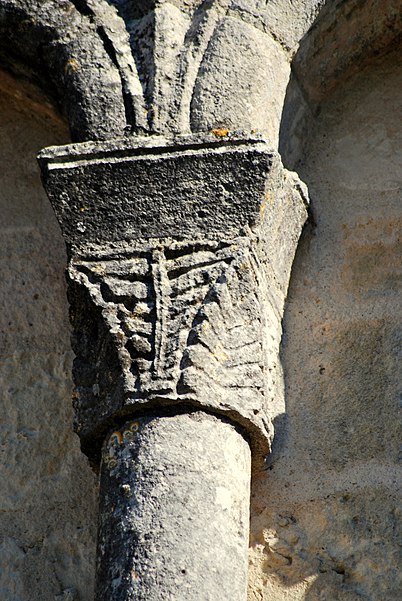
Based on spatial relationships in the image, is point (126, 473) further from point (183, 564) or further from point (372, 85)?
point (372, 85)

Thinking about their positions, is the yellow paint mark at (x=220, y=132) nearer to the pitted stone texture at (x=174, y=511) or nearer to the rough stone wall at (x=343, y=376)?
the rough stone wall at (x=343, y=376)

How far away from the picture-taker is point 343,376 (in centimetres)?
293

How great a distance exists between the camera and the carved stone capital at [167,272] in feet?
8.63

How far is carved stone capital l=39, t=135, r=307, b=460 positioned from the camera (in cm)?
263

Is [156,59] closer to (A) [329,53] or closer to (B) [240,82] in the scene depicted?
(B) [240,82]

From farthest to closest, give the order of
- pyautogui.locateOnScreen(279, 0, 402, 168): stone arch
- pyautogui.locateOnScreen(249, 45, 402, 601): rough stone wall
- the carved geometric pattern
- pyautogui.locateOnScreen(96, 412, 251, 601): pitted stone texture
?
pyautogui.locateOnScreen(279, 0, 402, 168): stone arch < pyautogui.locateOnScreen(249, 45, 402, 601): rough stone wall < the carved geometric pattern < pyautogui.locateOnScreen(96, 412, 251, 601): pitted stone texture

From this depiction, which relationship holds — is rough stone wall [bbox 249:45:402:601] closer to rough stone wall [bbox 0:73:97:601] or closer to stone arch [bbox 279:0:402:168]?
stone arch [bbox 279:0:402:168]

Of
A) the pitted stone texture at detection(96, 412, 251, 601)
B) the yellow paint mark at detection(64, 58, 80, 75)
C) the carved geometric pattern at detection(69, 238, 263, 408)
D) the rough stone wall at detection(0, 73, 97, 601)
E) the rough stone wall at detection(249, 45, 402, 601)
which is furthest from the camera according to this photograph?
the yellow paint mark at detection(64, 58, 80, 75)

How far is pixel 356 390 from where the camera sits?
114 inches

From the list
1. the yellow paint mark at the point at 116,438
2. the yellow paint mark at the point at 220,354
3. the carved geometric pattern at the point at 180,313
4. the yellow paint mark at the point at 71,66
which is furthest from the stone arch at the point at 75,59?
the yellow paint mark at the point at 116,438

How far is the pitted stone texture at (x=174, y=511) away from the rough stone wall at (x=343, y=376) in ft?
0.62

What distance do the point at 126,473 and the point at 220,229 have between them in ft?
1.96

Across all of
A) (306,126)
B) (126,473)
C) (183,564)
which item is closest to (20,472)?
(126,473)

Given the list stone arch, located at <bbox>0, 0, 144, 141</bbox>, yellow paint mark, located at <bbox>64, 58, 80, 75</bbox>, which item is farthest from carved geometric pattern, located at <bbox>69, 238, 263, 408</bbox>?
yellow paint mark, located at <bbox>64, 58, 80, 75</bbox>
